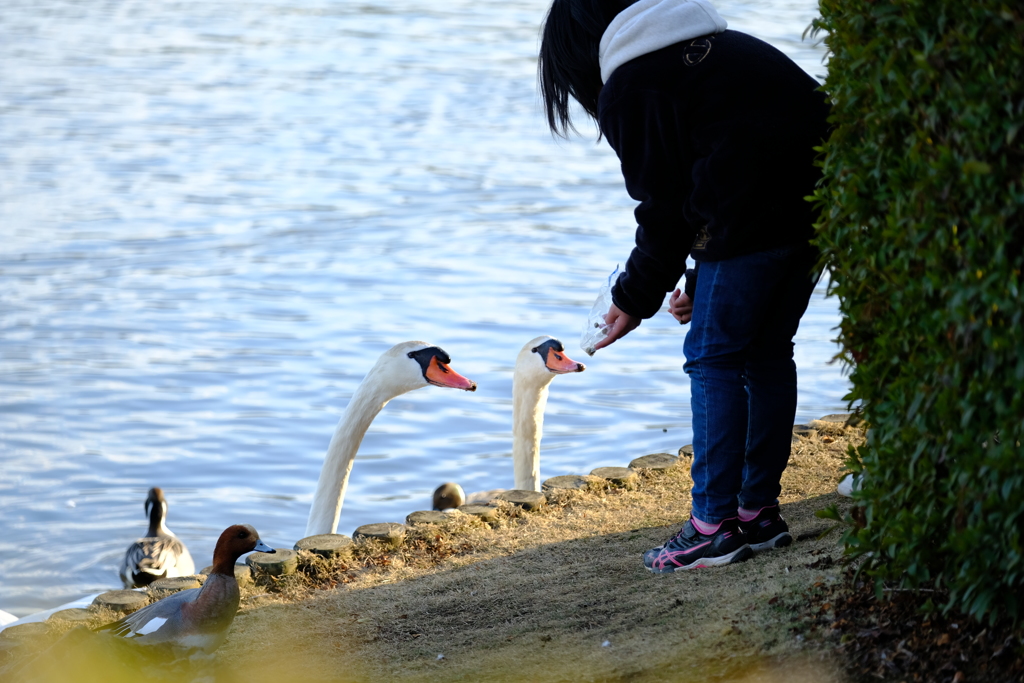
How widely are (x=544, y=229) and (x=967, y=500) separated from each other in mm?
12283

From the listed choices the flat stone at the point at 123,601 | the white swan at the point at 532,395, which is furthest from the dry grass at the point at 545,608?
the white swan at the point at 532,395

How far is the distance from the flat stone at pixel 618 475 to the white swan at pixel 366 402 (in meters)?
1.39

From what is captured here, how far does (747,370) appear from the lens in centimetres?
440

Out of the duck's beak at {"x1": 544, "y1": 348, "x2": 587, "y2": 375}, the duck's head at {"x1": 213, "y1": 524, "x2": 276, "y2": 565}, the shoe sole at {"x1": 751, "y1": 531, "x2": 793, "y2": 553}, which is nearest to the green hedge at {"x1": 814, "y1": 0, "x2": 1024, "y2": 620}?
the shoe sole at {"x1": 751, "y1": 531, "x2": 793, "y2": 553}

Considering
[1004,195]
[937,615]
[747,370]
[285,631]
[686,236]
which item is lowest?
[285,631]

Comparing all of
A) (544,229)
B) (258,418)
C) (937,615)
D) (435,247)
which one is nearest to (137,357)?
(258,418)

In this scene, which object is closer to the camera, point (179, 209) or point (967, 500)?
point (967, 500)

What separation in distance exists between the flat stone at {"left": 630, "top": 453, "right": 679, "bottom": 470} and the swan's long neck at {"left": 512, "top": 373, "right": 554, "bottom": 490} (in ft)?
2.67

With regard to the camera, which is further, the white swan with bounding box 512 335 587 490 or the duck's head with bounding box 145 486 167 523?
the duck's head with bounding box 145 486 167 523

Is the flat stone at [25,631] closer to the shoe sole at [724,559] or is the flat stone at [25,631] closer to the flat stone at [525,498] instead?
the flat stone at [525,498]

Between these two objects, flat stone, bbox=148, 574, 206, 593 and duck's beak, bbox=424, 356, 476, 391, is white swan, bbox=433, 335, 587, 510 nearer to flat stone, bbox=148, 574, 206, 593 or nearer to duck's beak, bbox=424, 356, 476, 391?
duck's beak, bbox=424, 356, 476, 391

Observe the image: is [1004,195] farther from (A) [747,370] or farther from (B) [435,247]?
(B) [435,247]

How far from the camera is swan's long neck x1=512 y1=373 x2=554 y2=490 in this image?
7148 mm

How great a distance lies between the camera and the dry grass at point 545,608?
11.6 ft
